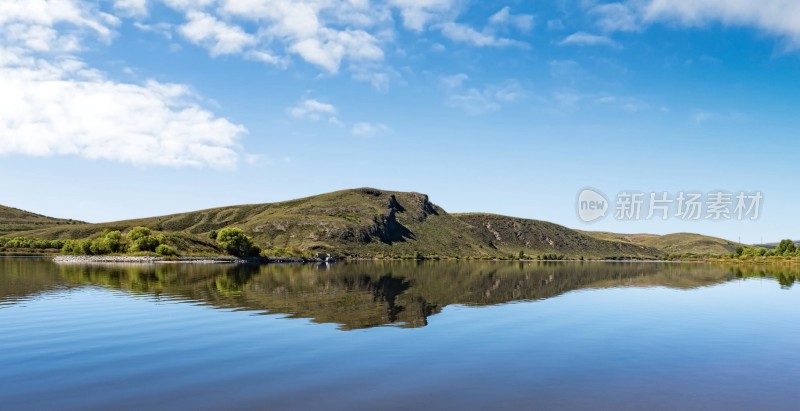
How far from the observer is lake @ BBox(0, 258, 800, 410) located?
20.6 metres

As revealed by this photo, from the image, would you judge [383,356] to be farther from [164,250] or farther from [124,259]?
[164,250]

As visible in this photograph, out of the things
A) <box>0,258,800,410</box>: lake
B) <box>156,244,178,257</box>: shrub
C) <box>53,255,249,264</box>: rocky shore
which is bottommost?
<box>0,258,800,410</box>: lake

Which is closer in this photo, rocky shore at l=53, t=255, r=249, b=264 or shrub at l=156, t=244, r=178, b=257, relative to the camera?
rocky shore at l=53, t=255, r=249, b=264

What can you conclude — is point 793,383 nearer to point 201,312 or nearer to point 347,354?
point 347,354

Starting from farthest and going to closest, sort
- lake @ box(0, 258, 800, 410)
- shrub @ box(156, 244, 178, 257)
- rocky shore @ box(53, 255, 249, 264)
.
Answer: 1. shrub @ box(156, 244, 178, 257)
2. rocky shore @ box(53, 255, 249, 264)
3. lake @ box(0, 258, 800, 410)

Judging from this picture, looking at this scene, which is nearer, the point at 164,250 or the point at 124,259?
the point at 124,259

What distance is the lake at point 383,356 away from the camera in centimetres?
2061

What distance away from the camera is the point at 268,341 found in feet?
106

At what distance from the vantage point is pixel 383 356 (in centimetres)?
2872

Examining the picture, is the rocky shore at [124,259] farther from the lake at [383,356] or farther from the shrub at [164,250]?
the lake at [383,356]

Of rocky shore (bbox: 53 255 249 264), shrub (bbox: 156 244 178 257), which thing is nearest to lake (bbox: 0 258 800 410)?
rocky shore (bbox: 53 255 249 264)

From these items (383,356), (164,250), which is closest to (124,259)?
(164,250)

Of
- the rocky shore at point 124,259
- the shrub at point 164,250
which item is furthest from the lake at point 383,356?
the shrub at point 164,250

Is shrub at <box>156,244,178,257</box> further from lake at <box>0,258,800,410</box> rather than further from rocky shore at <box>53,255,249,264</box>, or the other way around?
lake at <box>0,258,800,410</box>
